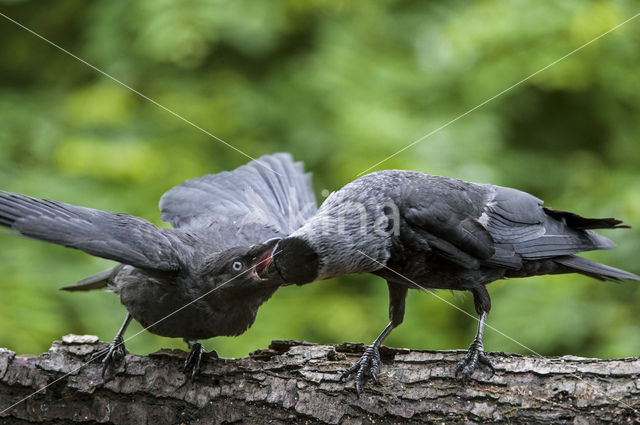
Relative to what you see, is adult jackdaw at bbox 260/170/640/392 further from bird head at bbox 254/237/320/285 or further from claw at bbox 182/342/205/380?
claw at bbox 182/342/205/380

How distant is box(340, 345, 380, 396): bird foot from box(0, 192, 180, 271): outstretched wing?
1.08 m

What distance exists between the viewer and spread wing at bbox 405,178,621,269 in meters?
4.00

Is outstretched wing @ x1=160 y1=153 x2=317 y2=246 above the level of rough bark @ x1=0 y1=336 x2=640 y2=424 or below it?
above

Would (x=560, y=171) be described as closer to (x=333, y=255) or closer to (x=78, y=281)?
(x=333, y=255)

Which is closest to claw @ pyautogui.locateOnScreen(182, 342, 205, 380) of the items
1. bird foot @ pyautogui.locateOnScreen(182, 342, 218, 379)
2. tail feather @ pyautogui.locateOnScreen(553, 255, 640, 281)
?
bird foot @ pyautogui.locateOnScreen(182, 342, 218, 379)

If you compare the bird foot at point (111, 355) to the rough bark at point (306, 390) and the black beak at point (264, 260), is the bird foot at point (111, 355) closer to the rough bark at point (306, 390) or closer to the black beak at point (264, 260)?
the rough bark at point (306, 390)

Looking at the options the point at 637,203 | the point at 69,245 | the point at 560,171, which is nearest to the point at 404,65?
the point at 560,171

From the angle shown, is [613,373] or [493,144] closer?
[613,373]

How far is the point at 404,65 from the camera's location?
6.20 m

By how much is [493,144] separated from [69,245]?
11.1 ft

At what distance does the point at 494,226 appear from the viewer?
425 centimetres

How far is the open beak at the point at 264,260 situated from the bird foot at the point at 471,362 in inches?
41.1

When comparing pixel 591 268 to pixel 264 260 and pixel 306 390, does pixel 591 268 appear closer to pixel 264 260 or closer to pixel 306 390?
pixel 306 390

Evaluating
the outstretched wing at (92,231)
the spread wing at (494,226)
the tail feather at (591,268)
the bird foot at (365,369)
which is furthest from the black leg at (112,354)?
the tail feather at (591,268)
